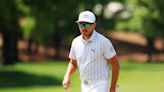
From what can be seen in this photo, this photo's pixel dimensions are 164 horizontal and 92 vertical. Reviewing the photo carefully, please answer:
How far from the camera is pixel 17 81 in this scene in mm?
33406

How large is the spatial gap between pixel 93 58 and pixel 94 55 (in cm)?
4

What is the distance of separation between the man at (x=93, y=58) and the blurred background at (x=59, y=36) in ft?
44.7

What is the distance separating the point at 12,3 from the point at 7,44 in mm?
9988

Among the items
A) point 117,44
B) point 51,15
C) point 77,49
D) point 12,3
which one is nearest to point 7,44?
point 51,15

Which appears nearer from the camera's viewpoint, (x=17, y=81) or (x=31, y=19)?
(x=17, y=81)

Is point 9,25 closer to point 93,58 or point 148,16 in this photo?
point 148,16

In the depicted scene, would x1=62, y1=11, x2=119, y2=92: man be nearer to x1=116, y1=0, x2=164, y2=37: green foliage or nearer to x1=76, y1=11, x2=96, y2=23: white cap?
x1=76, y1=11, x2=96, y2=23: white cap

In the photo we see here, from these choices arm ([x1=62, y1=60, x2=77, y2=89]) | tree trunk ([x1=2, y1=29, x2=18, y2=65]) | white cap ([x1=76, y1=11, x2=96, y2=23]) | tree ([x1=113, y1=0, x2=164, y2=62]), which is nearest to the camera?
white cap ([x1=76, y1=11, x2=96, y2=23])

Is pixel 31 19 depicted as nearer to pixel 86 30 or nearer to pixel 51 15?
pixel 51 15

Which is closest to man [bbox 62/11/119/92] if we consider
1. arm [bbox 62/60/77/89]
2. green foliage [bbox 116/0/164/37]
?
arm [bbox 62/60/77/89]

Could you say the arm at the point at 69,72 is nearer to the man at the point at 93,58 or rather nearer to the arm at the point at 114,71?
the man at the point at 93,58

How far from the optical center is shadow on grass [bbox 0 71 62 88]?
31219 millimetres

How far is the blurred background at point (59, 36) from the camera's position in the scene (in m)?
30.8

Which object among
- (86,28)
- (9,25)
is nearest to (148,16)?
(9,25)
